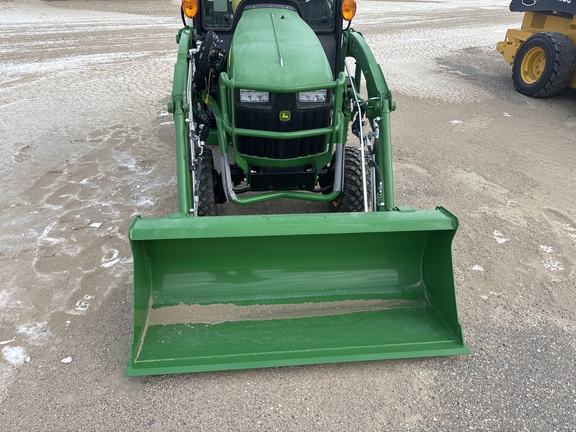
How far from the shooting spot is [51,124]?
6.37 metres

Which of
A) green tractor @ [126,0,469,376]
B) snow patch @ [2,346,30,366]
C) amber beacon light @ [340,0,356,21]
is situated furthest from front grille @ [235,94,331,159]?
snow patch @ [2,346,30,366]

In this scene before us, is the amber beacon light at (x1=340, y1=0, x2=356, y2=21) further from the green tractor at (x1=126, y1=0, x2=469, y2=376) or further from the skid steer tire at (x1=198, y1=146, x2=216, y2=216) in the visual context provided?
the skid steer tire at (x1=198, y1=146, x2=216, y2=216)

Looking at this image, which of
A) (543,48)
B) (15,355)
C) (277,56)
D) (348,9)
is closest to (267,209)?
(277,56)

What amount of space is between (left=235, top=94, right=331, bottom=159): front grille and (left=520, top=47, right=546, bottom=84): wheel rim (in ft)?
20.9

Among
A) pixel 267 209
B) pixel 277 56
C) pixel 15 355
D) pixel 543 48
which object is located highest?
pixel 277 56

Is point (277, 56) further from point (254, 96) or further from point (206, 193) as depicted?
point (206, 193)

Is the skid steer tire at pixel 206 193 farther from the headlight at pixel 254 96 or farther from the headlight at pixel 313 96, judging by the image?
the headlight at pixel 313 96

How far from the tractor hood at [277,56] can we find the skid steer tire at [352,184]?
770mm

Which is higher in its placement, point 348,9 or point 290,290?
point 348,9

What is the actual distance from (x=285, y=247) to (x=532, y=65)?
743 centimetres

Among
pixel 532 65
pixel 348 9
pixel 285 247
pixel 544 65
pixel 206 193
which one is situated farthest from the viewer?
pixel 532 65

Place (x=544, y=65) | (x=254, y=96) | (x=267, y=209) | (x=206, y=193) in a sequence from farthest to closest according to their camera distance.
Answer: (x=544, y=65), (x=267, y=209), (x=206, y=193), (x=254, y=96)

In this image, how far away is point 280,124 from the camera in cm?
325

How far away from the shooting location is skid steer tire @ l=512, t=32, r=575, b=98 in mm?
7348
